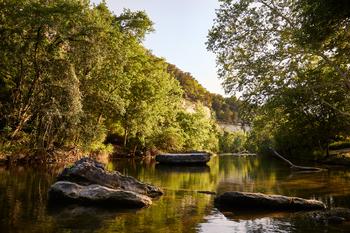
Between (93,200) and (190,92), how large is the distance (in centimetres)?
14498

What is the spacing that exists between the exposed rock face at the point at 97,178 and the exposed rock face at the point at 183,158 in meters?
34.4

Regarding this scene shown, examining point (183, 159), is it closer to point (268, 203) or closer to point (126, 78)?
point (126, 78)

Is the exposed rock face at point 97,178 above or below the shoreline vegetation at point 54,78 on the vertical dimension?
below

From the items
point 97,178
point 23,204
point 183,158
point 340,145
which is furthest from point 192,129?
point 23,204

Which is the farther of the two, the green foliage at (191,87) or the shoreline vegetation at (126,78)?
the green foliage at (191,87)

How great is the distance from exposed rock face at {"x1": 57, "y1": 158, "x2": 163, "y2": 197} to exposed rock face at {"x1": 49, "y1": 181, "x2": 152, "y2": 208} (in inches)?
30.9

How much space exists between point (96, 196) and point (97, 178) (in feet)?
6.66

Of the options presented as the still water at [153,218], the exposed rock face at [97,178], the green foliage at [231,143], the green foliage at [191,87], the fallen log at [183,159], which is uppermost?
the green foliage at [191,87]

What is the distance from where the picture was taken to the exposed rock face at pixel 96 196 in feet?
57.7

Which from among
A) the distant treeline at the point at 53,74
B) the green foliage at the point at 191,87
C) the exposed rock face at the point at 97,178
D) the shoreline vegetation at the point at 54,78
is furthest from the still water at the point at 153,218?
the green foliage at the point at 191,87

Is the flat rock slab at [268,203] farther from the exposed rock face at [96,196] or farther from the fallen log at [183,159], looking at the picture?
the fallen log at [183,159]

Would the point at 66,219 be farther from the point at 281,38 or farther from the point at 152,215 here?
the point at 281,38

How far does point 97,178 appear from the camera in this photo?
1977cm

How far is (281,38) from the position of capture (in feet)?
93.6
